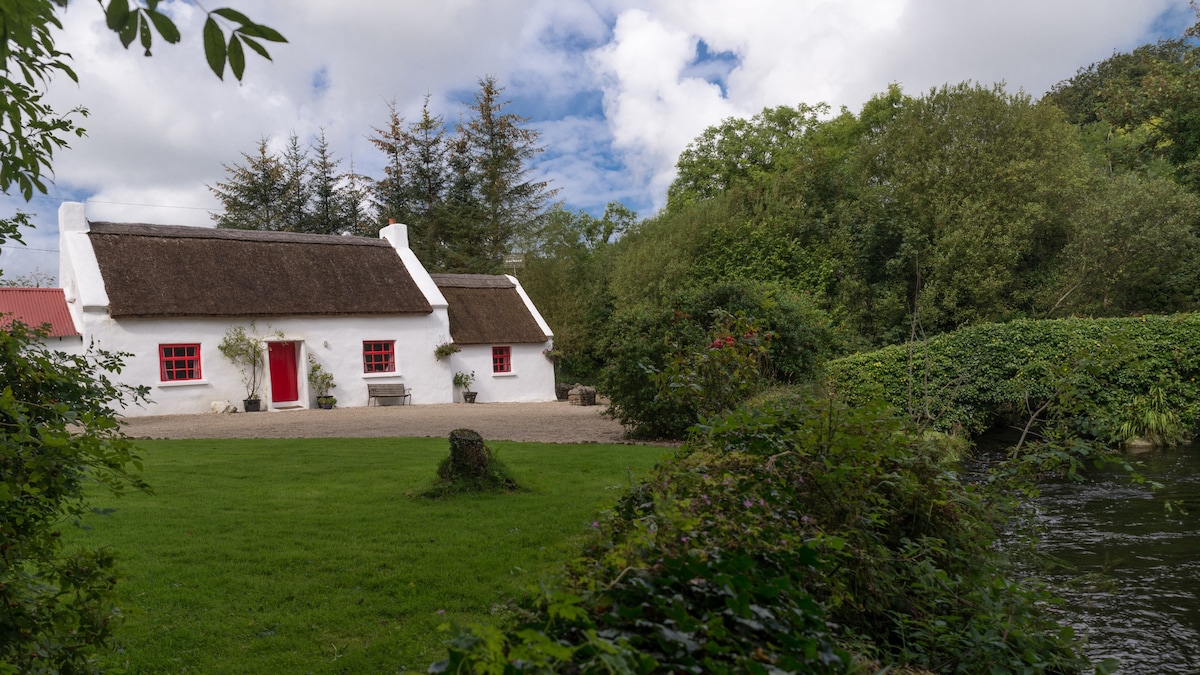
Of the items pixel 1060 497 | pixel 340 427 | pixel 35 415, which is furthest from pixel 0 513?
pixel 340 427

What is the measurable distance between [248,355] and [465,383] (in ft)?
23.7

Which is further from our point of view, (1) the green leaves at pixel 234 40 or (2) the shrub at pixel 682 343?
(2) the shrub at pixel 682 343

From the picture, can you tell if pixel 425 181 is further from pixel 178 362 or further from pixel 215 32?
pixel 215 32

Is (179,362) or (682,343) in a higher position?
(179,362)

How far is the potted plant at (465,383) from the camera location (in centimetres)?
2631

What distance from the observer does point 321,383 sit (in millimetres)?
23484

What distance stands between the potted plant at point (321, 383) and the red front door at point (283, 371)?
0.71 m

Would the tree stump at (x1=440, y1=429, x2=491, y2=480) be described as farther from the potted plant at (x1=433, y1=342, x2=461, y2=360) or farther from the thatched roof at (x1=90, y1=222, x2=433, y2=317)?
the potted plant at (x1=433, y1=342, x2=461, y2=360)

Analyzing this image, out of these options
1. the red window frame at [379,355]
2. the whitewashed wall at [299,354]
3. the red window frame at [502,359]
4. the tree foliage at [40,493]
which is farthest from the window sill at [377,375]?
the tree foliage at [40,493]

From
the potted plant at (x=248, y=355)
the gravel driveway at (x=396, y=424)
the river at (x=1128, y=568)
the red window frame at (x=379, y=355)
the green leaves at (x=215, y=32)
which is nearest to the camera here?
the green leaves at (x=215, y=32)

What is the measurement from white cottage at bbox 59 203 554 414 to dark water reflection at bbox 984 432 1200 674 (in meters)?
19.7

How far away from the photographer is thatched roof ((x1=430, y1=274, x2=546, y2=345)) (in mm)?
27072

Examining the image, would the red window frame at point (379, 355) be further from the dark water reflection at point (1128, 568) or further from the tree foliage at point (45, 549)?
the tree foliage at point (45, 549)

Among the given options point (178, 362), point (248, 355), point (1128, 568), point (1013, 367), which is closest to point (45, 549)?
point (1128, 568)
